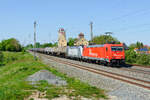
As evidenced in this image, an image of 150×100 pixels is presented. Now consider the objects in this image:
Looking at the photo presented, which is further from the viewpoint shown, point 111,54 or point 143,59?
point 143,59

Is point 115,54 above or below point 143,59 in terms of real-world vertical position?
above

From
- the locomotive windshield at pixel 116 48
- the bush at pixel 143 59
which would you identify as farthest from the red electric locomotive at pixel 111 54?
the bush at pixel 143 59

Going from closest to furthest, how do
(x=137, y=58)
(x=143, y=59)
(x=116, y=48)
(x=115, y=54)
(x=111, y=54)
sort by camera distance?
1. (x=111, y=54)
2. (x=115, y=54)
3. (x=116, y=48)
4. (x=143, y=59)
5. (x=137, y=58)

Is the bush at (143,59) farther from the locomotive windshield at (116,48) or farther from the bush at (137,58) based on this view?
the locomotive windshield at (116,48)

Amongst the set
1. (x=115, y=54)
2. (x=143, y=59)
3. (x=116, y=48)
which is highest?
(x=116, y=48)

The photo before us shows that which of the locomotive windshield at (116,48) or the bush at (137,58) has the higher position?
the locomotive windshield at (116,48)

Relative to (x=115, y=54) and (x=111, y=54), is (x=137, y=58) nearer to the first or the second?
(x=115, y=54)

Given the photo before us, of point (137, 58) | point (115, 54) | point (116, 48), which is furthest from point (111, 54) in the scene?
point (137, 58)

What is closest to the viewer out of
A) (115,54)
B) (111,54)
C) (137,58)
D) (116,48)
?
(111,54)

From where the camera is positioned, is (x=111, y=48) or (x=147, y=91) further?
(x=111, y=48)

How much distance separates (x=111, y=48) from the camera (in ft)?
76.1

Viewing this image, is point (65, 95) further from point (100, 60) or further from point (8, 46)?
point (8, 46)

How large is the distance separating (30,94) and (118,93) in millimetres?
4584

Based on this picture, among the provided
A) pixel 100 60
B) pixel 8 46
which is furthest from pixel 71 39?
pixel 100 60
